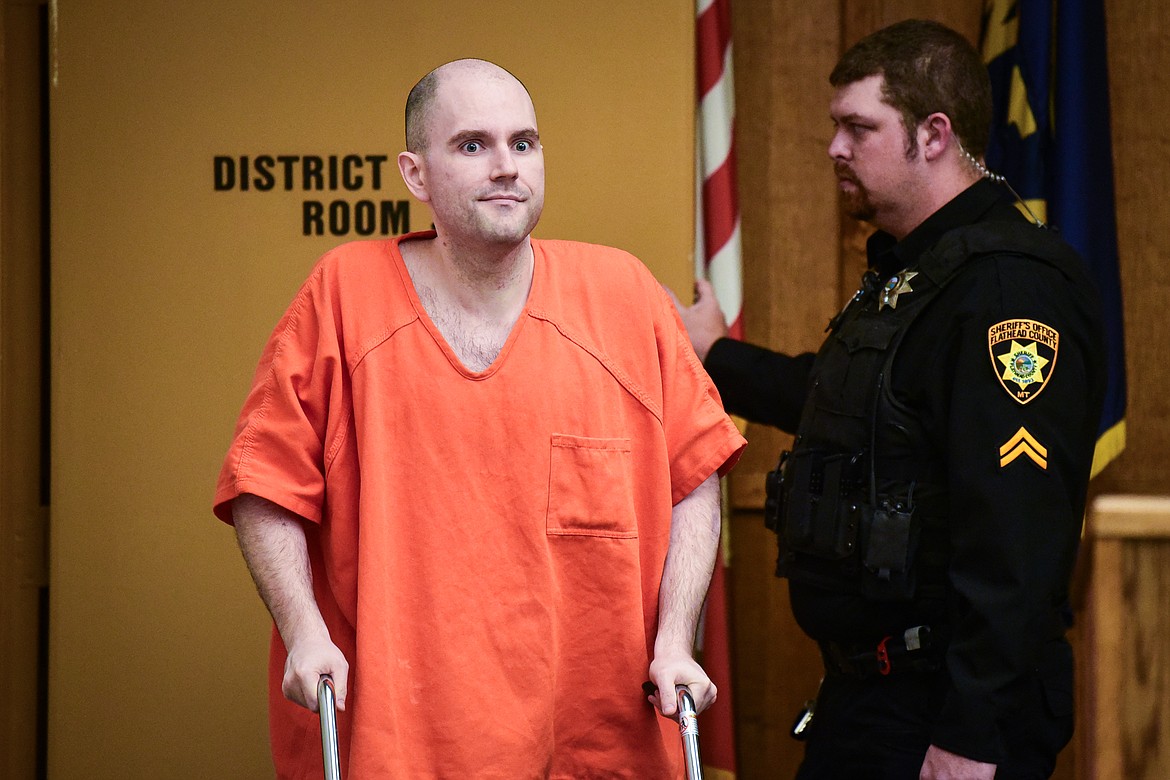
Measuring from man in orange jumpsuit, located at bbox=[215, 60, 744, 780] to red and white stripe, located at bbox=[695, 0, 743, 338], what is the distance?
1.10 meters

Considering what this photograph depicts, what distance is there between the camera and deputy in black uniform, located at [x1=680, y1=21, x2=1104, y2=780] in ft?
6.79

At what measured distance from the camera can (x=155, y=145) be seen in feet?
8.79

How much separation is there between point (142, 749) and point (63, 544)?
1.52 ft

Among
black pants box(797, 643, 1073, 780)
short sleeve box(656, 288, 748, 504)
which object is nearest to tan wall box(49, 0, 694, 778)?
short sleeve box(656, 288, 748, 504)

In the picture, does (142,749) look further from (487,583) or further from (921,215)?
(921,215)

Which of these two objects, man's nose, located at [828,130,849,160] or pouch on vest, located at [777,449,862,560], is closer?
pouch on vest, located at [777,449,862,560]

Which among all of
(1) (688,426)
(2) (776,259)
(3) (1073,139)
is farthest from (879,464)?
(3) (1073,139)

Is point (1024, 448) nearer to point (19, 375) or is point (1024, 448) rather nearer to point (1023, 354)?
point (1023, 354)

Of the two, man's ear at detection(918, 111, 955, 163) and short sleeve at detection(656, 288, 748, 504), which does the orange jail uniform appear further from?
man's ear at detection(918, 111, 955, 163)

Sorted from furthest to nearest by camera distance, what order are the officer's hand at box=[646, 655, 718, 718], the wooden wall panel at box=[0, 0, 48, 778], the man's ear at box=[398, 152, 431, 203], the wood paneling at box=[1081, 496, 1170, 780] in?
the wooden wall panel at box=[0, 0, 48, 778]
the man's ear at box=[398, 152, 431, 203]
the officer's hand at box=[646, 655, 718, 718]
the wood paneling at box=[1081, 496, 1170, 780]

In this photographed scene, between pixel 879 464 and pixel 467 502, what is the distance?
793 mm

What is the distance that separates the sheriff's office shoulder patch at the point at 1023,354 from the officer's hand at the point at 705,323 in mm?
856

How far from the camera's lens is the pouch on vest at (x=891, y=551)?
219 centimetres

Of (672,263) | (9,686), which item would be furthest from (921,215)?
(9,686)
